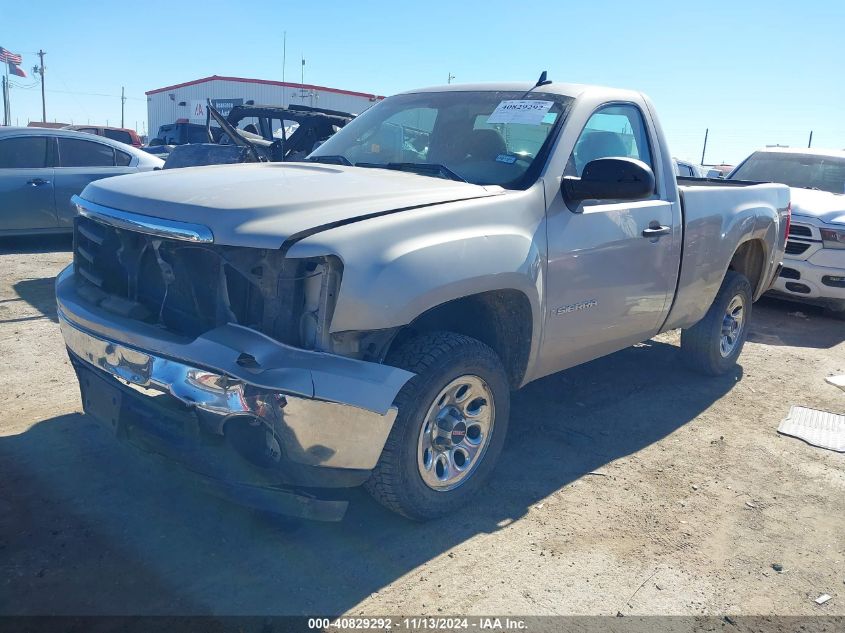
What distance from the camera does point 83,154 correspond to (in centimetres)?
884

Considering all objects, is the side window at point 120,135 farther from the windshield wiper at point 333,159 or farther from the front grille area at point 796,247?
the windshield wiper at point 333,159

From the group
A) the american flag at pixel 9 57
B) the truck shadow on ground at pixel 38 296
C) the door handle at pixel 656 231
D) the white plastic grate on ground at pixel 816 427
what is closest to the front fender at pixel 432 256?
the door handle at pixel 656 231

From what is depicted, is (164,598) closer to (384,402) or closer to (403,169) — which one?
(384,402)

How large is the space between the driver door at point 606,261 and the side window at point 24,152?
23.3ft

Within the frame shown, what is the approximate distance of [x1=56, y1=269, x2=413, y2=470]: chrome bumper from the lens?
249cm

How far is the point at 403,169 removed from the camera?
3.76 metres

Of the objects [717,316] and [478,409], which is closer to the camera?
[478,409]

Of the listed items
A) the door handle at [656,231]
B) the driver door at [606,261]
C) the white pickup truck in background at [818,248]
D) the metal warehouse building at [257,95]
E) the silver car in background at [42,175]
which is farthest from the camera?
the metal warehouse building at [257,95]

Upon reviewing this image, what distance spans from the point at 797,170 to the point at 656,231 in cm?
607

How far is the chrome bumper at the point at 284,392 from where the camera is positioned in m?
2.49

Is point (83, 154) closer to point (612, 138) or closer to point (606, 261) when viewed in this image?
point (612, 138)

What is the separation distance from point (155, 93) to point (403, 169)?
43.5 meters

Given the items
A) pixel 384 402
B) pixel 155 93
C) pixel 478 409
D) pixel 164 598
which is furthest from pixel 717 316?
pixel 155 93

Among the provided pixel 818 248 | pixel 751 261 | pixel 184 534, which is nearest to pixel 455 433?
pixel 184 534
